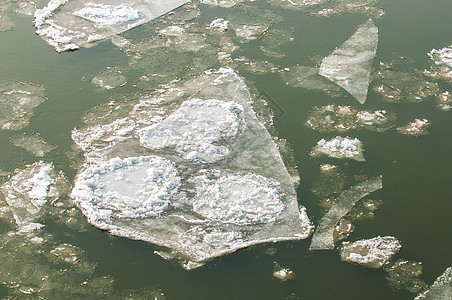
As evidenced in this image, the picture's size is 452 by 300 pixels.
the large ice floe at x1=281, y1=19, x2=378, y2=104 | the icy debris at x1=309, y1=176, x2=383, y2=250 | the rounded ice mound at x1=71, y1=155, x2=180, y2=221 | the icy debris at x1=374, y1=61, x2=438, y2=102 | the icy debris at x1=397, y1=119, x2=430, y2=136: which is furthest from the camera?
the large ice floe at x1=281, y1=19, x2=378, y2=104

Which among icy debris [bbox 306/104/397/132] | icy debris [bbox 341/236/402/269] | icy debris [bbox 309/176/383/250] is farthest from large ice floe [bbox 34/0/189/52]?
icy debris [bbox 341/236/402/269]

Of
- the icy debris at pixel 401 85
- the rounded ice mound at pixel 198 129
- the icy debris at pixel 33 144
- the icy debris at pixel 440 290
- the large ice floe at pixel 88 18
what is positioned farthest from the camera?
the large ice floe at pixel 88 18

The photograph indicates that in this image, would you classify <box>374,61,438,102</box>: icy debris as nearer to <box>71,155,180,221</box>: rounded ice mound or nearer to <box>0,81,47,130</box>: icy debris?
<box>71,155,180,221</box>: rounded ice mound

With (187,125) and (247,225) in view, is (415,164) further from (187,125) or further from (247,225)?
(187,125)

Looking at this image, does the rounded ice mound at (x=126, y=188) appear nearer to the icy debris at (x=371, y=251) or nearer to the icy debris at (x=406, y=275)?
the icy debris at (x=371, y=251)

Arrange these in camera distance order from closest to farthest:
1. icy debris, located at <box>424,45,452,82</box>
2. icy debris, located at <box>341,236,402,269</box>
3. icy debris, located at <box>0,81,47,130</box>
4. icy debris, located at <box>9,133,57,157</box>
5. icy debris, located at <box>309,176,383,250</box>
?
icy debris, located at <box>341,236,402,269</box>
icy debris, located at <box>309,176,383,250</box>
icy debris, located at <box>9,133,57,157</box>
icy debris, located at <box>0,81,47,130</box>
icy debris, located at <box>424,45,452,82</box>

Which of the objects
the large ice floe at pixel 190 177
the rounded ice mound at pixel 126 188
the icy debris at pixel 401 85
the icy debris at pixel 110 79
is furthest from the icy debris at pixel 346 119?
the icy debris at pixel 110 79
